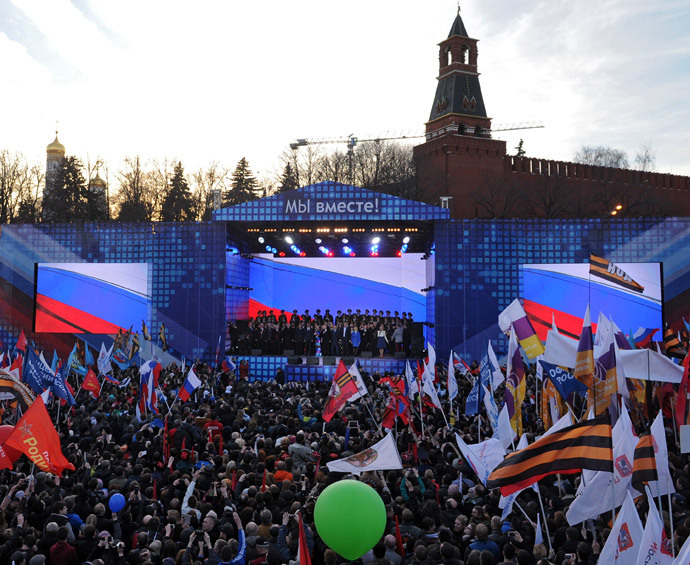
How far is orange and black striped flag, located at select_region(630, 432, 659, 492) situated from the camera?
20.3 feet

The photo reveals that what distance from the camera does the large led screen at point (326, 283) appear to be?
28.7 metres

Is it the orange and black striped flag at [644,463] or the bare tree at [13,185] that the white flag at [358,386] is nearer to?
the orange and black striped flag at [644,463]

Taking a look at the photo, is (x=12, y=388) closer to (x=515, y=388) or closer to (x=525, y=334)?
(x=515, y=388)

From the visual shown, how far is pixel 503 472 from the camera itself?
19.7 feet

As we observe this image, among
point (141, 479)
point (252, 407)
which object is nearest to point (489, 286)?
point (252, 407)

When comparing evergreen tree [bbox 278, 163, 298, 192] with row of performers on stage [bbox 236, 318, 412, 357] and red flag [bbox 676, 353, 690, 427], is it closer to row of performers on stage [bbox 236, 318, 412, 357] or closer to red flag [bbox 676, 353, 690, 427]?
row of performers on stage [bbox 236, 318, 412, 357]

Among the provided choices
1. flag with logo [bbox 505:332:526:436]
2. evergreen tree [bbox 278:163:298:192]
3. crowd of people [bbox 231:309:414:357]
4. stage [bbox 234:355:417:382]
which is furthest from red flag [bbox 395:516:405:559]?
evergreen tree [bbox 278:163:298:192]

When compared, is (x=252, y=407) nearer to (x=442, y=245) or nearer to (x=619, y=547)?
(x=619, y=547)

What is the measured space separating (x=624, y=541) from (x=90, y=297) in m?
24.2

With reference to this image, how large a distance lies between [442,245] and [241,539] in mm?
19039

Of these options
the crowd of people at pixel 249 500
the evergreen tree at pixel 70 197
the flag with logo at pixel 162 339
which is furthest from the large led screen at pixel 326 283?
the evergreen tree at pixel 70 197

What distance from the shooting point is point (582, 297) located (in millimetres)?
23578

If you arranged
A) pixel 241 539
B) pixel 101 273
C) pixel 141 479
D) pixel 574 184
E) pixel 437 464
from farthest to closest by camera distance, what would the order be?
pixel 574 184 < pixel 101 273 < pixel 437 464 < pixel 141 479 < pixel 241 539

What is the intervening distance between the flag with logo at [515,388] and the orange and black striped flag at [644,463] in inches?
130
